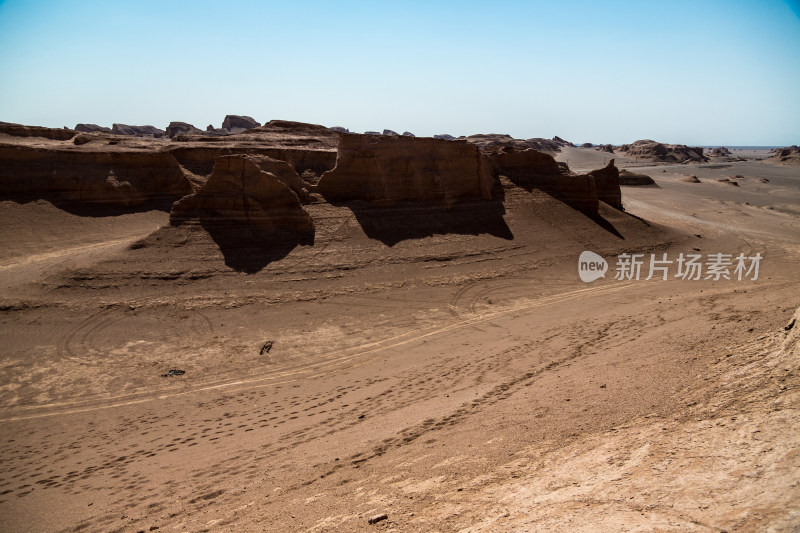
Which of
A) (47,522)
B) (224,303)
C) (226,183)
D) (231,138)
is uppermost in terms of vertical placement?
(231,138)

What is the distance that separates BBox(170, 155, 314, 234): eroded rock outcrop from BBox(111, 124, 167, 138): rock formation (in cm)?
7587

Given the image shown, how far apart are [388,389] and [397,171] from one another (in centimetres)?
1315

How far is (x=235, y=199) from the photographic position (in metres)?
17.9

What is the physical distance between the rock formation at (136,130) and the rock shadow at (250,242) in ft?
252

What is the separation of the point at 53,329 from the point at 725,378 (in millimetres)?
16359

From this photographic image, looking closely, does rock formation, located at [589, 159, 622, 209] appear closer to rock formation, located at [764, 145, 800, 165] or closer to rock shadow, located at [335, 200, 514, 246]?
rock shadow, located at [335, 200, 514, 246]

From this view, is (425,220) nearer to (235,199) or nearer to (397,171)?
(397,171)

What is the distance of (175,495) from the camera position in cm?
661

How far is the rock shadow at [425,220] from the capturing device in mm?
19781

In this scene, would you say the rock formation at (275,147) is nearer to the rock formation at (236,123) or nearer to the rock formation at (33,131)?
the rock formation at (33,131)

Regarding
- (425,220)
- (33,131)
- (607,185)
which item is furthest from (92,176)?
(607,185)

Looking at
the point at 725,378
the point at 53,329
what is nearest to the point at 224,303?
the point at 53,329

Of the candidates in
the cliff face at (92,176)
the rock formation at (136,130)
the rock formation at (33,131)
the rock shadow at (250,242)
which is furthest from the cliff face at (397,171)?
the rock formation at (136,130)

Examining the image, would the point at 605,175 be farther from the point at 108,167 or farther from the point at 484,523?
the point at 108,167
